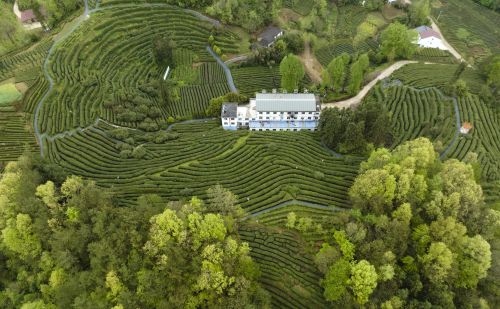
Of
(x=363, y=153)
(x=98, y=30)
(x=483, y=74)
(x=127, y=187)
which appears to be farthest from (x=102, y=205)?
(x=483, y=74)

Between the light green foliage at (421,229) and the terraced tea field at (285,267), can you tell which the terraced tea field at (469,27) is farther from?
the terraced tea field at (285,267)

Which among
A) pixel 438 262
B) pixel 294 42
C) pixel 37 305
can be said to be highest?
pixel 294 42

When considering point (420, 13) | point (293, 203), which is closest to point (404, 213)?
point (293, 203)

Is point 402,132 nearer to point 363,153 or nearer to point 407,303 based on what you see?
point 363,153

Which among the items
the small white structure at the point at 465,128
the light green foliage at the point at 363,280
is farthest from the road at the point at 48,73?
the light green foliage at the point at 363,280

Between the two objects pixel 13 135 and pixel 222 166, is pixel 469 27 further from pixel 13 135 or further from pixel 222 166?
pixel 13 135
